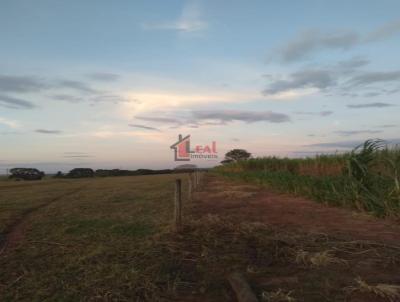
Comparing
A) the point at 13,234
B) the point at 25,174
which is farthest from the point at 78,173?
the point at 13,234

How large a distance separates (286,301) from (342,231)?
366cm

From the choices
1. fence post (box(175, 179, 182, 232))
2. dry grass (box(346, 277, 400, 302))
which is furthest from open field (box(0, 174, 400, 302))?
fence post (box(175, 179, 182, 232))

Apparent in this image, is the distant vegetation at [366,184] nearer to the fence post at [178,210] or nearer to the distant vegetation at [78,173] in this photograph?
the fence post at [178,210]

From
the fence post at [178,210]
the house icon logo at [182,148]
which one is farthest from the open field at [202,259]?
the house icon logo at [182,148]

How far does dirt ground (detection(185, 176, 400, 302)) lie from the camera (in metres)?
3.85

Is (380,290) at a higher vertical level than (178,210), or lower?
lower

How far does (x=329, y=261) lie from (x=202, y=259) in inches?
65.7

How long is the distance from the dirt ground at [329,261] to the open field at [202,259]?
0.01 m

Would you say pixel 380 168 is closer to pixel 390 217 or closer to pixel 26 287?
pixel 390 217

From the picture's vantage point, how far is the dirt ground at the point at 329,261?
12.6 ft

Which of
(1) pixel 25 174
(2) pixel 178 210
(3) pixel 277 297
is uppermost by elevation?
(1) pixel 25 174

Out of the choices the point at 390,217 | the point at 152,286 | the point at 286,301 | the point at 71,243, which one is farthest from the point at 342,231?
the point at 71,243

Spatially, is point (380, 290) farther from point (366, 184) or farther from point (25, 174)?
point (25, 174)

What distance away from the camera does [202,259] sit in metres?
5.23
